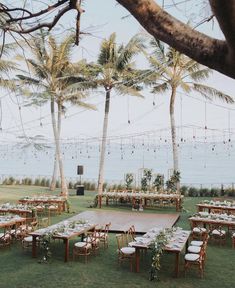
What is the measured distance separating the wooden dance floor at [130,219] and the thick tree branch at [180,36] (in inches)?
439

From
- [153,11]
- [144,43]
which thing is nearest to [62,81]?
[144,43]

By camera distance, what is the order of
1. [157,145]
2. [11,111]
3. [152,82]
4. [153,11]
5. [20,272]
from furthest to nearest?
1. [157,145]
2. [152,82]
3. [20,272]
4. [11,111]
5. [153,11]

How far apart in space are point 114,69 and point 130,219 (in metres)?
8.84

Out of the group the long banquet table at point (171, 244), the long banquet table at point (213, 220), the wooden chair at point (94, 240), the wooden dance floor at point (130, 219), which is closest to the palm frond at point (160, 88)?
the wooden dance floor at point (130, 219)

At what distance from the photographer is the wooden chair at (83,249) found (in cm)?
931

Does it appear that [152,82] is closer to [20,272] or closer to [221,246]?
[221,246]

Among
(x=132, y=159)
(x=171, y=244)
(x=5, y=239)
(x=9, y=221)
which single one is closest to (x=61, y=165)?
(x=9, y=221)

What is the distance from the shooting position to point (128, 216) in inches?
612

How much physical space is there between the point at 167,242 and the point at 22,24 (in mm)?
6837

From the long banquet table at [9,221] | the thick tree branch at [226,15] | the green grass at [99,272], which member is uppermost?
the thick tree branch at [226,15]

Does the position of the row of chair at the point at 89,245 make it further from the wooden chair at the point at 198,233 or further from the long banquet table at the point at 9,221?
the wooden chair at the point at 198,233

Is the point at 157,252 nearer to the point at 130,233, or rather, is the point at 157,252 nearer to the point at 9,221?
the point at 130,233

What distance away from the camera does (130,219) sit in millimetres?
14812

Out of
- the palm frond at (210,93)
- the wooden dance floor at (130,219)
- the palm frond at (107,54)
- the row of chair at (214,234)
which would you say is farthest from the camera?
the palm frond at (107,54)
